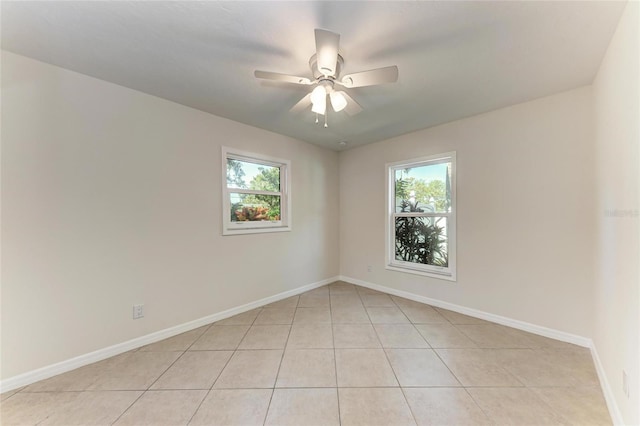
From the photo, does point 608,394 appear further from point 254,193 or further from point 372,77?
point 254,193

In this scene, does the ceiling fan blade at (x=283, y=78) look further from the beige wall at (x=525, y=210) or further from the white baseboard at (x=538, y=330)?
the white baseboard at (x=538, y=330)

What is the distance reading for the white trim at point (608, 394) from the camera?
135cm

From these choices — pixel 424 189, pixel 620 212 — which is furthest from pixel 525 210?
pixel 424 189

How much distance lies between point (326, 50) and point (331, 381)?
2.24m

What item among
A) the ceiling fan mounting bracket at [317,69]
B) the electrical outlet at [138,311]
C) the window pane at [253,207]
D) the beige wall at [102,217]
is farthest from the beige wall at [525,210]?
the electrical outlet at [138,311]

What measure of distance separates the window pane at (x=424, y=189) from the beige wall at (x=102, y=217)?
7.66 ft

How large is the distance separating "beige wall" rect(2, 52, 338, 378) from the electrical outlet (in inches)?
2.1

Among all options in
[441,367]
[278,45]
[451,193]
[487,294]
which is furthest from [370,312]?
[278,45]

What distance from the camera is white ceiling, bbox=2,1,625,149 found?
135 cm

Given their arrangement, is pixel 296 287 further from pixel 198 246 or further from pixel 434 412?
pixel 434 412

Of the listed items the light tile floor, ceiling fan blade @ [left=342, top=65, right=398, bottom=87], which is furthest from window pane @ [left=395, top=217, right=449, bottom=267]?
ceiling fan blade @ [left=342, top=65, right=398, bottom=87]

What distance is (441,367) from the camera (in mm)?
1878

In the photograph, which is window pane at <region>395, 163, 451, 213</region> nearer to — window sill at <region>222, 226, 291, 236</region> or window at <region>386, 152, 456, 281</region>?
window at <region>386, 152, 456, 281</region>

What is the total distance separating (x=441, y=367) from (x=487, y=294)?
4.32 feet
